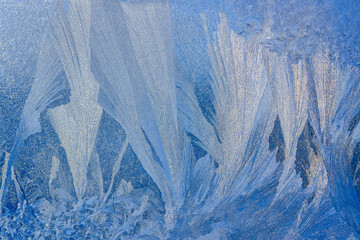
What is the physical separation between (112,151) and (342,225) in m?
0.44

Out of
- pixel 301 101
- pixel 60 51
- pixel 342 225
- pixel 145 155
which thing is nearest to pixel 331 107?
pixel 301 101

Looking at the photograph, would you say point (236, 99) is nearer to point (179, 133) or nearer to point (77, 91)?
point (179, 133)

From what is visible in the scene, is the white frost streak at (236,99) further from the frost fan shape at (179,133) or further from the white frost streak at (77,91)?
the white frost streak at (77,91)

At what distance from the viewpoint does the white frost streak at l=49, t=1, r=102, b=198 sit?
0.54m

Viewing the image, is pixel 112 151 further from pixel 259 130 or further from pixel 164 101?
pixel 259 130

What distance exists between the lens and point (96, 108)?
54 cm

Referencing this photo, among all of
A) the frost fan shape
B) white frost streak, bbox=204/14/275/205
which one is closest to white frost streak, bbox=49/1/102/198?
the frost fan shape

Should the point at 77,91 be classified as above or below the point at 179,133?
above

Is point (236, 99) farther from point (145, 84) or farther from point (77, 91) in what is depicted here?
point (77, 91)

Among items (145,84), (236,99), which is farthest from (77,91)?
(236,99)

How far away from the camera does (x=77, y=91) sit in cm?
54

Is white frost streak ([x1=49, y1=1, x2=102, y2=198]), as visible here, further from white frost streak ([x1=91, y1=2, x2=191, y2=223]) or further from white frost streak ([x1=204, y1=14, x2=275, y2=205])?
white frost streak ([x1=204, y1=14, x2=275, y2=205])

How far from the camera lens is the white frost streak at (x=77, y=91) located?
54cm

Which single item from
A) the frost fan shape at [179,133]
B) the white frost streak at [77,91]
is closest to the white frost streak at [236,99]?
the frost fan shape at [179,133]
